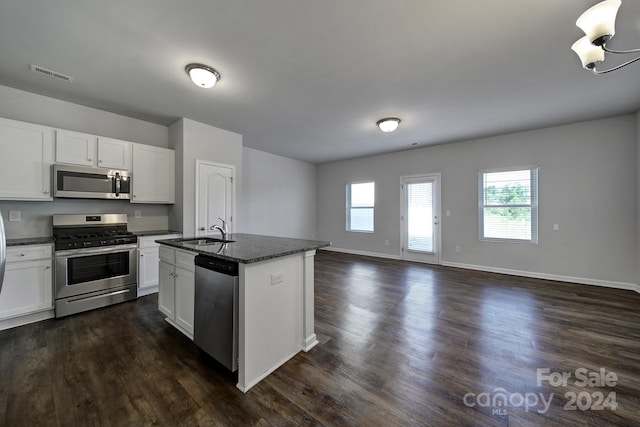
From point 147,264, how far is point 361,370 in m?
3.26

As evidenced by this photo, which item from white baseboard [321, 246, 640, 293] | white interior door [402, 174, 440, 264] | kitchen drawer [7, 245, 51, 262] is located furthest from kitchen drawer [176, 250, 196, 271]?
white baseboard [321, 246, 640, 293]

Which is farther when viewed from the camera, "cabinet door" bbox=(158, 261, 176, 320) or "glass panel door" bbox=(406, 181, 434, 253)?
"glass panel door" bbox=(406, 181, 434, 253)

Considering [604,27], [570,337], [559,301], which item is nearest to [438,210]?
[559,301]

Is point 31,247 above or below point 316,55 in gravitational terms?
below

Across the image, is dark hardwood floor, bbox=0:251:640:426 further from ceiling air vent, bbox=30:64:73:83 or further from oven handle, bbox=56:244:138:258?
ceiling air vent, bbox=30:64:73:83

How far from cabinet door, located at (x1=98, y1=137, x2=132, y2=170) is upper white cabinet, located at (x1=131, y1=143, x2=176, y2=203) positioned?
0.09 m

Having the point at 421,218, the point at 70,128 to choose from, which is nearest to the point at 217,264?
the point at 70,128

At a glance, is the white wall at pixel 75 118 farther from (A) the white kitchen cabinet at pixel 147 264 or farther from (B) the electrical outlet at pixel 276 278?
(B) the electrical outlet at pixel 276 278

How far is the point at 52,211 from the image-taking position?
3145 mm

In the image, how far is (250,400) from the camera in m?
1.63

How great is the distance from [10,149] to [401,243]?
6608 millimetres

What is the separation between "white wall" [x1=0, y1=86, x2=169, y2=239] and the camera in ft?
9.61

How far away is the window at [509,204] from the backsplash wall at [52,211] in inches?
247

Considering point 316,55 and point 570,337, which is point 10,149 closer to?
point 316,55
